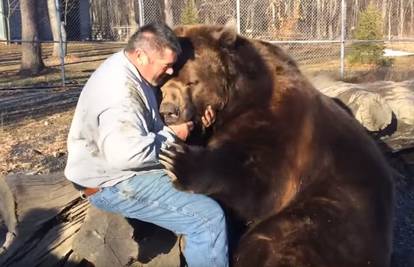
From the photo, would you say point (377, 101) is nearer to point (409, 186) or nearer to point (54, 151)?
point (409, 186)

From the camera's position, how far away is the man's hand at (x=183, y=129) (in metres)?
3.86

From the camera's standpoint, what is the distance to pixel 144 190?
3793 mm

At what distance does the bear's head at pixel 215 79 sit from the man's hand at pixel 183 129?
9 centimetres

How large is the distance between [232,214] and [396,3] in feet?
88.9

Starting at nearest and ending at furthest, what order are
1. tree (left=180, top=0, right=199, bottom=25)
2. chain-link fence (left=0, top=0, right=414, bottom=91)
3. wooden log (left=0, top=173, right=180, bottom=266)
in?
wooden log (left=0, top=173, right=180, bottom=266) < chain-link fence (left=0, top=0, right=414, bottom=91) < tree (left=180, top=0, right=199, bottom=25)

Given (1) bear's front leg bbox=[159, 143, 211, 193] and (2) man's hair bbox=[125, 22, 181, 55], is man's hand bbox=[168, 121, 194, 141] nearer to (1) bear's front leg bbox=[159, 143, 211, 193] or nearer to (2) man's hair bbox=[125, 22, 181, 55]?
(1) bear's front leg bbox=[159, 143, 211, 193]

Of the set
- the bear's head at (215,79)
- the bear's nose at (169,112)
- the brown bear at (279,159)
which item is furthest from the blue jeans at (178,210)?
the bear's head at (215,79)

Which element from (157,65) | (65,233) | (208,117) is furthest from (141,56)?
(65,233)

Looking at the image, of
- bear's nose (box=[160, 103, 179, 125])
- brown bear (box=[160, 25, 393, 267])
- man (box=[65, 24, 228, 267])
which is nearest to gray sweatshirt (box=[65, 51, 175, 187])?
man (box=[65, 24, 228, 267])

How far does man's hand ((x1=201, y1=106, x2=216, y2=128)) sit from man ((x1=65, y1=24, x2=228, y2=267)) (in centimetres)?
20

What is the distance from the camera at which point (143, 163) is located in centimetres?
355

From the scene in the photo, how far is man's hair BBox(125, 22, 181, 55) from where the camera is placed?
3719 millimetres

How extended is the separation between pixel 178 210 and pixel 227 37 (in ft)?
3.84

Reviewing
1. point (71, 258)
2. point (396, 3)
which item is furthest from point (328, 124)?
point (396, 3)
